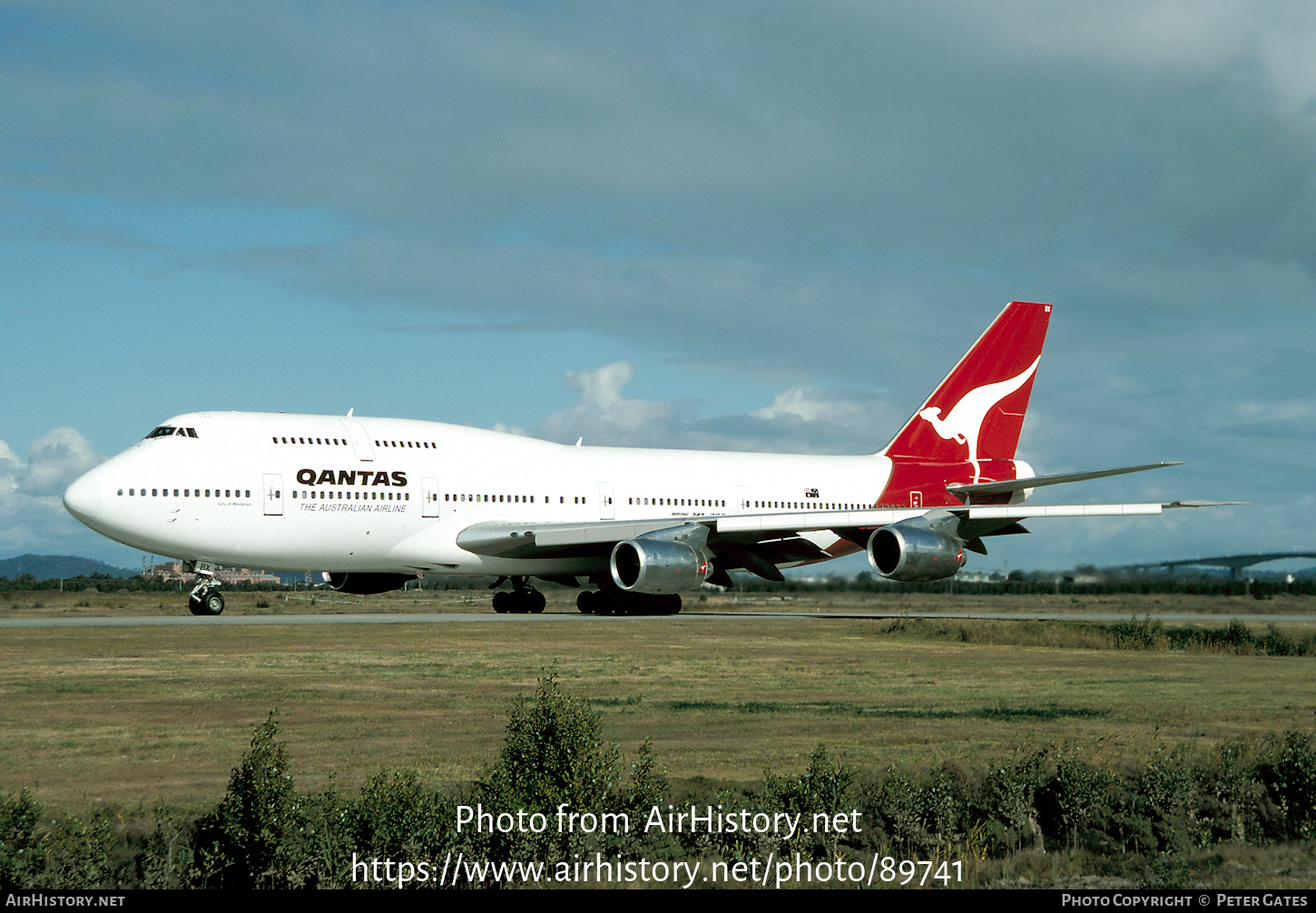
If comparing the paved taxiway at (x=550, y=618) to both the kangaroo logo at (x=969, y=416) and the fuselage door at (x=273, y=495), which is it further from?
the kangaroo logo at (x=969, y=416)

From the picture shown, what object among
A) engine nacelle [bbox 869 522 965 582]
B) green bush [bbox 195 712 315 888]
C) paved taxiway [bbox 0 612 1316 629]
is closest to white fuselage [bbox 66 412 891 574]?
paved taxiway [bbox 0 612 1316 629]

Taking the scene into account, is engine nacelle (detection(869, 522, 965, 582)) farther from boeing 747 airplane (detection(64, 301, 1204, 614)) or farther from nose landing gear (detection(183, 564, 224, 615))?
nose landing gear (detection(183, 564, 224, 615))

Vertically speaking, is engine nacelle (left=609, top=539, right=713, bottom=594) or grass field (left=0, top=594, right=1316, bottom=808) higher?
engine nacelle (left=609, top=539, right=713, bottom=594)

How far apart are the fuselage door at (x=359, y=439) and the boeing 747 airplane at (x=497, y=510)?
1.7 inches

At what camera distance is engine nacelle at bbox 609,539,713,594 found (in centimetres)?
3102

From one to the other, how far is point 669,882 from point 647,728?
15.9 ft

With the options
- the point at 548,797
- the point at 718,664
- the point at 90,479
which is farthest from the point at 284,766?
the point at 90,479

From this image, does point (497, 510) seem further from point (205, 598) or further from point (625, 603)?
point (205, 598)

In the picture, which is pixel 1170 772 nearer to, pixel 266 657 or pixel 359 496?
pixel 266 657

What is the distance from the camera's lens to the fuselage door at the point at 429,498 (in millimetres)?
31984

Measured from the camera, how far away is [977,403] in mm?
42781

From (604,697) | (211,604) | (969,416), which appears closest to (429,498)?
(211,604)

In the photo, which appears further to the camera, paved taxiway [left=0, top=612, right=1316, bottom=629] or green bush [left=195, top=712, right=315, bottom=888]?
paved taxiway [left=0, top=612, right=1316, bottom=629]

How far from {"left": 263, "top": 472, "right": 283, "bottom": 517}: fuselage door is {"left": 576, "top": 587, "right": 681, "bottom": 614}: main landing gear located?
→ 31.0 ft
